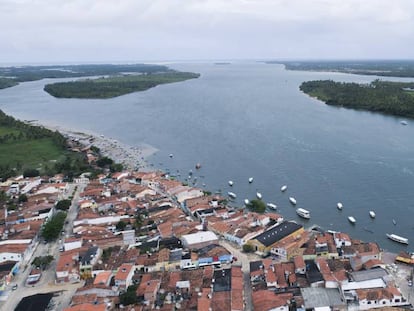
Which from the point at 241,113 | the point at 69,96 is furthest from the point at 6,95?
the point at 241,113

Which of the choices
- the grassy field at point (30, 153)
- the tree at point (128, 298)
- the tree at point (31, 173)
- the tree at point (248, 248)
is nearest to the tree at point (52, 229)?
the tree at point (128, 298)

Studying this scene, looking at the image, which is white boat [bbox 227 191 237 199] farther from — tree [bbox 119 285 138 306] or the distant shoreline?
tree [bbox 119 285 138 306]

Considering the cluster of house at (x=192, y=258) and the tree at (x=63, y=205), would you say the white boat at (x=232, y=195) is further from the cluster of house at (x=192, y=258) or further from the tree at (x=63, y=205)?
the tree at (x=63, y=205)

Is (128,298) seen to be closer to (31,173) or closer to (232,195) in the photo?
(232,195)

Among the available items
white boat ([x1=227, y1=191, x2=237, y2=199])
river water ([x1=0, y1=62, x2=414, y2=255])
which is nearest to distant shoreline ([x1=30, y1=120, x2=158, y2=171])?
river water ([x1=0, y1=62, x2=414, y2=255])

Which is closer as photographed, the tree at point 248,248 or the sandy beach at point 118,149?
the tree at point 248,248

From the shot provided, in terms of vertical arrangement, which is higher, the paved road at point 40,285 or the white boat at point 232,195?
the white boat at point 232,195

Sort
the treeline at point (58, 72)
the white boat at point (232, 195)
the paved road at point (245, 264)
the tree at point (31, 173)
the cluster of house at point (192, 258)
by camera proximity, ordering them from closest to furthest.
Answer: the cluster of house at point (192, 258), the paved road at point (245, 264), the white boat at point (232, 195), the tree at point (31, 173), the treeline at point (58, 72)
